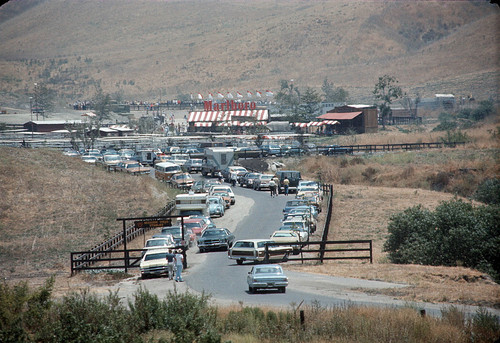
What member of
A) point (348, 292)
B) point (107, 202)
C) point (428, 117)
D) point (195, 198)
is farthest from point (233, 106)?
point (348, 292)

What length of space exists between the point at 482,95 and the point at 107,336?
16075cm

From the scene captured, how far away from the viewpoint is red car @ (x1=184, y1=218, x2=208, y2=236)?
40.2 m

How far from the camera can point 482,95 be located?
163375mm

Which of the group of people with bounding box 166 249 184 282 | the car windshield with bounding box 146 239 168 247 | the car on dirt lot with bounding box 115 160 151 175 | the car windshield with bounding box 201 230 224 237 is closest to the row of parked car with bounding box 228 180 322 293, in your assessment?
the car windshield with bounding box 201 230 224 237

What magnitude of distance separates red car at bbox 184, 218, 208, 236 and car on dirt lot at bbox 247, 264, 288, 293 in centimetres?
1536

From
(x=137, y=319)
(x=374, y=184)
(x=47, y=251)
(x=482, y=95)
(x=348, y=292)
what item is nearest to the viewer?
(x=137, y=319)

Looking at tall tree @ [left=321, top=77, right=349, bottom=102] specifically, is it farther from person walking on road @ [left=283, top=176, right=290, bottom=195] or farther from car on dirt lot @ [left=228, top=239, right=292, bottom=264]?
car on dirt lot @ [left=228, top=239, right=292, bottom=264]

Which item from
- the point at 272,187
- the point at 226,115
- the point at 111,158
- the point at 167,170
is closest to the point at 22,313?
the point at 272,187

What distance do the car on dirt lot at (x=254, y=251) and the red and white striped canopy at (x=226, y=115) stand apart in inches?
3957

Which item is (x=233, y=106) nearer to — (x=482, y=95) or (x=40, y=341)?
(x=482, y=95)

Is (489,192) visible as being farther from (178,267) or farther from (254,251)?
(178,267)

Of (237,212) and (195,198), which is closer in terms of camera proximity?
(195,198)

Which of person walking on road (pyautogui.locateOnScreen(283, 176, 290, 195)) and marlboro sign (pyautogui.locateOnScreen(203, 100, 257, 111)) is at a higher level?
marlboro sign (pyautogui.locateOnScreen(203, 100, 257, 111))

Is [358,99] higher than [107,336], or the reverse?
[358,99]
